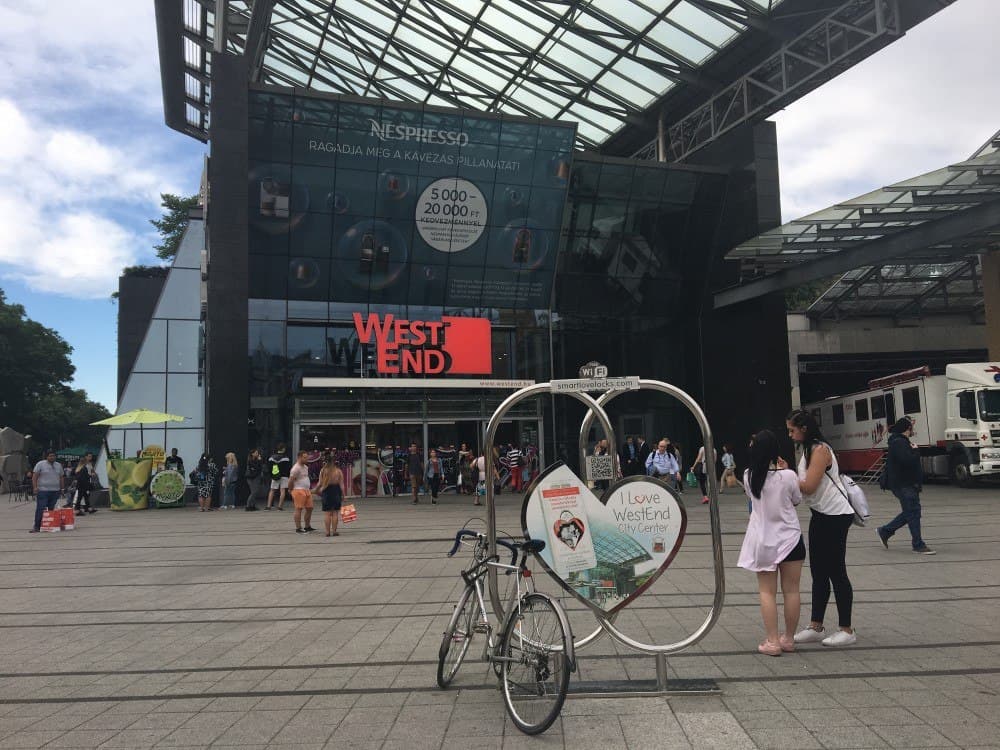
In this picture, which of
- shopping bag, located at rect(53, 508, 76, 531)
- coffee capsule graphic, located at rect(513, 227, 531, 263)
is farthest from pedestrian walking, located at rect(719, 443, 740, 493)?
shopping bag, located at rect(53, 508, 76, 531)

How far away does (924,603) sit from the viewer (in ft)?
23.3

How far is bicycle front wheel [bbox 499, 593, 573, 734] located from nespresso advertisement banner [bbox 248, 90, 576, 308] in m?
20.9

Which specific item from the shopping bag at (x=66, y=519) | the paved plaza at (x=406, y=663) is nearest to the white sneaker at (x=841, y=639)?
the paved plaza at (x=406, y=663)

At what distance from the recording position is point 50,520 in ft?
52.2

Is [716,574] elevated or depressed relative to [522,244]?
depressed

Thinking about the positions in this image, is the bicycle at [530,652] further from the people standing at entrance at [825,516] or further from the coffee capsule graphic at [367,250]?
the coffee capsule graphic at [367,250]

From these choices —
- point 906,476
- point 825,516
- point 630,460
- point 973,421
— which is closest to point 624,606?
point 825,516

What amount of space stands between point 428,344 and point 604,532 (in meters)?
20.0

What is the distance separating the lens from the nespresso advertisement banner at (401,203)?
2339cm

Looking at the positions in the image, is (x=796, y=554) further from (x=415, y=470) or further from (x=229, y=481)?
(x=229, y=481)

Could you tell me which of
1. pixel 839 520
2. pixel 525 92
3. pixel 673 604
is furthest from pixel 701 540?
pixel 525 92

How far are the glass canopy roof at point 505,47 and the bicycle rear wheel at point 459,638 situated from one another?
22052 mm

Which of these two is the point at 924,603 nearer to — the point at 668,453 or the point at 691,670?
the point at 691,670

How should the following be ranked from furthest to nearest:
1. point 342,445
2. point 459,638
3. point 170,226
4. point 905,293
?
point 170,226
point 905,293
point 342,445
point 459,638
